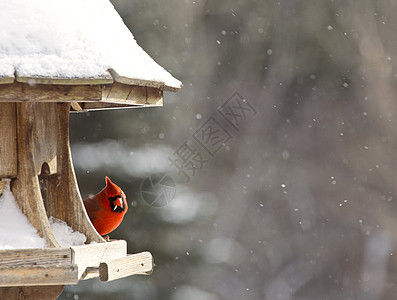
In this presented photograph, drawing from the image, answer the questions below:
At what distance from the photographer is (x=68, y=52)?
2.69 metres

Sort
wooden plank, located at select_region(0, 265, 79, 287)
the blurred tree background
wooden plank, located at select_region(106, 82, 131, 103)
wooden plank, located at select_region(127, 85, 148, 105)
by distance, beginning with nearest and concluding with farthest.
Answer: wooden plank, located at select_region(0, 265, 79, 287) < wooden plank, located at select_region(106, 82, 131, 103) < wooden plank, located at select_region(127, 85, 148, 105) < the blurred tree background

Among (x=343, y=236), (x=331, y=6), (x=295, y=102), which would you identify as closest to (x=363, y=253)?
(x=343, y=236)

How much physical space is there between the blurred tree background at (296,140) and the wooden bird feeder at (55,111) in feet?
21.3

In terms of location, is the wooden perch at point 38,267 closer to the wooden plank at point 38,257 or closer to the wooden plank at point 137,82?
the wooden plank at point 38,257

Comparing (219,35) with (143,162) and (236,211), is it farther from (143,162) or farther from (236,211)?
(143,162)

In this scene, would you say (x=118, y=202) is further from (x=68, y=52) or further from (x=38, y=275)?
(x=68, y=52)

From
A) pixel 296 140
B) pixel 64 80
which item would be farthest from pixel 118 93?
pixel 296 140

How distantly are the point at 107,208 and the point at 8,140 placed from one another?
2.02 feet

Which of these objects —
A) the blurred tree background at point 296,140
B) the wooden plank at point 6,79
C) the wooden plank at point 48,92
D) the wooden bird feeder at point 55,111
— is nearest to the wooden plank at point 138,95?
the wooden bird feeder at point 55,111

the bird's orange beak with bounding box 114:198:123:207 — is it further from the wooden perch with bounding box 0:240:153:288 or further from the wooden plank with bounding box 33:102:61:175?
the wooden perch with bounding box 0:240:153:288

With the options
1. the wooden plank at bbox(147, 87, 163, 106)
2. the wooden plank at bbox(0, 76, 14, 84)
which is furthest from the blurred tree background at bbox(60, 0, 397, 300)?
the wooden plank at bbox(0, 76, 14, 84)

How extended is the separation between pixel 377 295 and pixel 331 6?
14.1 ft

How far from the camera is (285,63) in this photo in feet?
37.5

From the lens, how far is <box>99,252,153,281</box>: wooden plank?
285 cm
